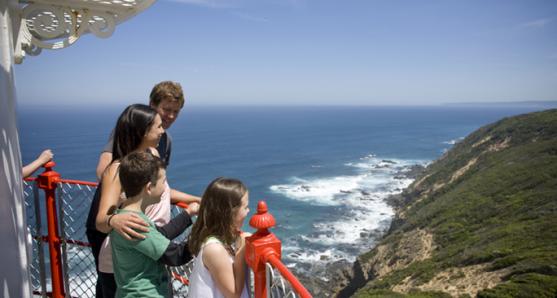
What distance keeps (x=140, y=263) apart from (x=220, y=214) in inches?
26.5

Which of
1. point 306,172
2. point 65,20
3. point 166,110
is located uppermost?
point 65,20

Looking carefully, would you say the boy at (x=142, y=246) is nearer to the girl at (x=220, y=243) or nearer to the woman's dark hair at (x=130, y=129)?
the girl at (x=220, y=243)

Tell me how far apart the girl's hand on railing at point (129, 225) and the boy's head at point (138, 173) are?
20cm

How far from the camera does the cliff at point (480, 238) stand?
15555 millimetres

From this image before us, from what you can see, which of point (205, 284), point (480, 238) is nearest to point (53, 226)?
point (205, 284)

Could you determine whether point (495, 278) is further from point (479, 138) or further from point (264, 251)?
point (479, 138)

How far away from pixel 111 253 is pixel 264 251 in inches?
52.5

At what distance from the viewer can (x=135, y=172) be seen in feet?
7.84

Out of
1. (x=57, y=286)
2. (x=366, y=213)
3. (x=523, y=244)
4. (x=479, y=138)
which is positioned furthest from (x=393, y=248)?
(x=479, y=138)

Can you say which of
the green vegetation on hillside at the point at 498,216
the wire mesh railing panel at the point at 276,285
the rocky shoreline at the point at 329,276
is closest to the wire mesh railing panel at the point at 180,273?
the wire mesh railing panel at the point at 276,285

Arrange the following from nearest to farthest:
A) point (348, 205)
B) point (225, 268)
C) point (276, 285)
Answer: point (276, 285)
point (225, 268)
point (348, 205)

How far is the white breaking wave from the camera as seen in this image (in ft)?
108

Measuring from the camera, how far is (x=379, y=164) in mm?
76438

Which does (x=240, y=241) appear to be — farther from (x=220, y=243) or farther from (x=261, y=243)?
(x=261, y=243)
